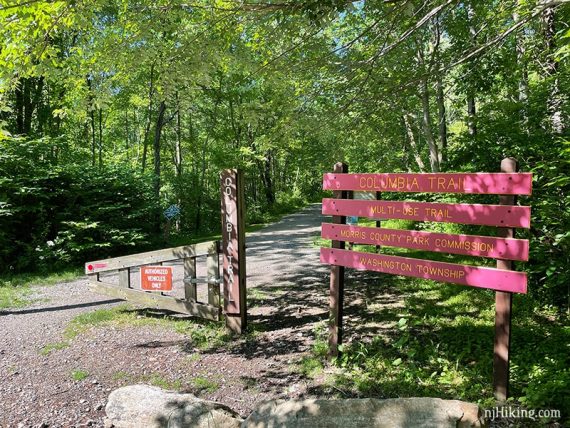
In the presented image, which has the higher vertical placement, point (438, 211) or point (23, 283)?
point (438, 211)

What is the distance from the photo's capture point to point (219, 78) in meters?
20.0

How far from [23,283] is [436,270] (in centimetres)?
911

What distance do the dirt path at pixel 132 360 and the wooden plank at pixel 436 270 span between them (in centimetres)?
134

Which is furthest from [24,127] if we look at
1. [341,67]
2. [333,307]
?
[333,307]

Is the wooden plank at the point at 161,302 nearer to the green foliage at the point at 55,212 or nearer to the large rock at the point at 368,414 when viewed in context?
the large rock at the point at 368,414

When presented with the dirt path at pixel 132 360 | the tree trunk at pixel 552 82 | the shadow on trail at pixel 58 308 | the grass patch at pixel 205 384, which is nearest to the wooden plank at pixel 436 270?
the dirt path at pixel 132 360

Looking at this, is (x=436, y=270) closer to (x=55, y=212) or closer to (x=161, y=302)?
(x=161, y=302)

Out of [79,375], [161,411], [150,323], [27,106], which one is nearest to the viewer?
[161,411]

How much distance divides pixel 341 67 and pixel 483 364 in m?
4.17

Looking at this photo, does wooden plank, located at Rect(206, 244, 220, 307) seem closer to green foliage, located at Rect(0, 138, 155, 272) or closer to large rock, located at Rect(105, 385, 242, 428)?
large rock, located at Rect(105, 385, 242, 428)

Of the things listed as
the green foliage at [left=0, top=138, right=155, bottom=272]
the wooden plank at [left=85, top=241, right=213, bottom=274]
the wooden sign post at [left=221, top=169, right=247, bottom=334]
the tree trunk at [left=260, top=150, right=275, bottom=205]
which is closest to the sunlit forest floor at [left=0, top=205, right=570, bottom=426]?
the wooden sign post at [left=221, top=169, right=247, bottom=334]

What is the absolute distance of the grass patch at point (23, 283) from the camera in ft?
24.4

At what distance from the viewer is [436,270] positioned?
379cm

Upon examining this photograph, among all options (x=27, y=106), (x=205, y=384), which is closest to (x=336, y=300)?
(x=205, y=384)
